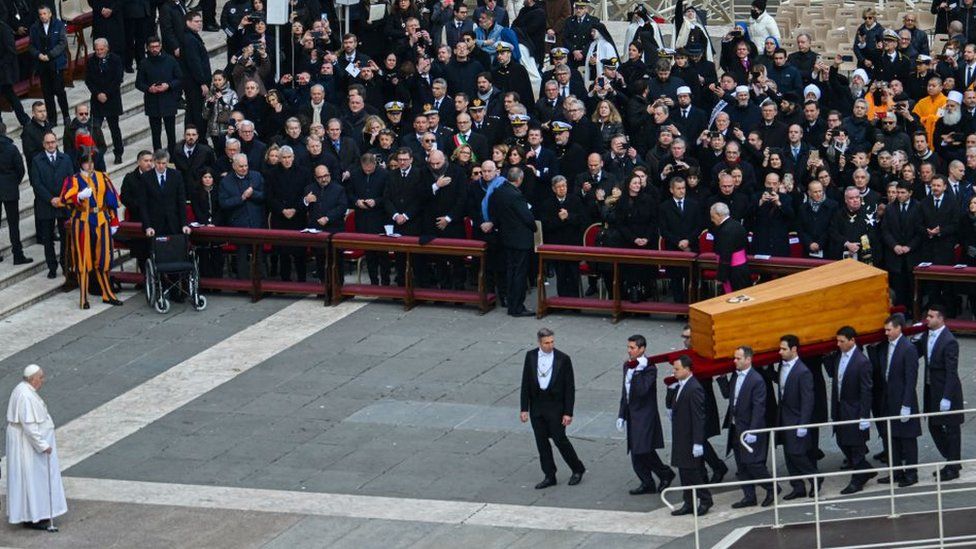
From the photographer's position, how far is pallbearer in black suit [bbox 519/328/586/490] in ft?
66.9

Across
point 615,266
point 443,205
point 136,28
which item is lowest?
point 615,266

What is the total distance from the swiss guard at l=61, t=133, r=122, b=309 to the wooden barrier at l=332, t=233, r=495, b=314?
9.17ft

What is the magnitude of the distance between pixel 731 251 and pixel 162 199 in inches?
275

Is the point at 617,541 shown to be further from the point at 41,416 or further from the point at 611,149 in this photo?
the point at 611,149

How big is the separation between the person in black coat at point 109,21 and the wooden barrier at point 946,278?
1385cm

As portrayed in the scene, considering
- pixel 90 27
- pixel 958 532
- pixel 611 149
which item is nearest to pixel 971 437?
pixel 958 532

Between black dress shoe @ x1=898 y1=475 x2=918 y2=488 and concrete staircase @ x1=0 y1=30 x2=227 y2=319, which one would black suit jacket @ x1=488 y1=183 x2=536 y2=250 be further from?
black dress shoe @ x1=898 y1=475 x2=918 y2=488

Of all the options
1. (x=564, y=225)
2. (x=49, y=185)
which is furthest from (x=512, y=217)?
(x=49, y=185)

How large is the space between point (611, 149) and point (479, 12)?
566cm

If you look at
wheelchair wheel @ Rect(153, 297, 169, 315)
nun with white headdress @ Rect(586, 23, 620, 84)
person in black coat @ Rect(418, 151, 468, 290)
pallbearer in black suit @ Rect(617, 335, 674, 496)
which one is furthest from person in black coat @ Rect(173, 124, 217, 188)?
pallbearer in black suit @ Rect(617, 335, 674, 496)

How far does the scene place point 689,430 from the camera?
1991 cm

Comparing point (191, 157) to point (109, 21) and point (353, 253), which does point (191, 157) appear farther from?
point (109, 21)

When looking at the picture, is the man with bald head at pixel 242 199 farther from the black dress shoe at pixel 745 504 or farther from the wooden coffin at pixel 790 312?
the black dress shoe at pixel 745 504

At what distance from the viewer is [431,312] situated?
1036 inches
